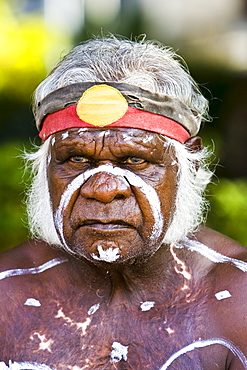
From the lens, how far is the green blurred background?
6.00 meters

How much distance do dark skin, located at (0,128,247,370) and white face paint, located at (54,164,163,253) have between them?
1cm

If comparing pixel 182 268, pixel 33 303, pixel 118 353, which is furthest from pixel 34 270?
pixel 182 268

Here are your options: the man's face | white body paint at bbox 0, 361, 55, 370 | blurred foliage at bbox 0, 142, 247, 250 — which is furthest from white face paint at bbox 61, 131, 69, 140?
blurred foliage at bbox 0, 142, 247, 250

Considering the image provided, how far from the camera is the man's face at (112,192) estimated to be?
2.54 m

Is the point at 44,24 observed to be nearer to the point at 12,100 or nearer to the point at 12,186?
the point at 12,100

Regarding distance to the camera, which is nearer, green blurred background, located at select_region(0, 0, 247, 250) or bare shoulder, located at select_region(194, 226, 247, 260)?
bare shoulder, located at select_region(194, 226, 247, 260)

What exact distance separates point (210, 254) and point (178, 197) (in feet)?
1.04

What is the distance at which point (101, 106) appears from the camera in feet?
8.64

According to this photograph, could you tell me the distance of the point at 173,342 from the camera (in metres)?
2.63

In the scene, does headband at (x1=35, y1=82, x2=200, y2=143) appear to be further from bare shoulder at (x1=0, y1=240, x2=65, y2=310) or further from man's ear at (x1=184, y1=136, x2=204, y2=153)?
bare shoulder at (x1=0, y1=240, x2=65, y2=310)

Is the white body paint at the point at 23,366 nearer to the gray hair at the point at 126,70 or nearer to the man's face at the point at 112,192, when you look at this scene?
the man's face at the point at 112,192

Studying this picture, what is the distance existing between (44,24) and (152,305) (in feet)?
13.6

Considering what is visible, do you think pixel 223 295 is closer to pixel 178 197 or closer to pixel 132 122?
pixel 178 197

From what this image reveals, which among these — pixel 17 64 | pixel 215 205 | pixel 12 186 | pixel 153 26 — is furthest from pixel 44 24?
pixel 215 205
